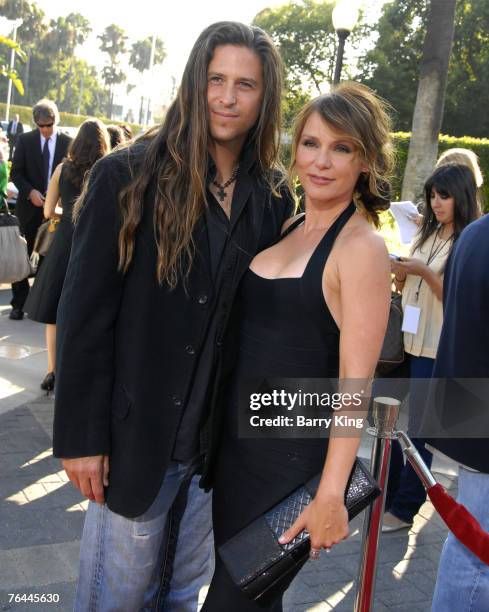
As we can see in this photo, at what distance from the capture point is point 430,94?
11.4m

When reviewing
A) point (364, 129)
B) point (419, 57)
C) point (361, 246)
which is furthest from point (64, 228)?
point (419, 57)

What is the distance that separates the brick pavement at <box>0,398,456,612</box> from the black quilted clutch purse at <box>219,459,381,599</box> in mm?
1302

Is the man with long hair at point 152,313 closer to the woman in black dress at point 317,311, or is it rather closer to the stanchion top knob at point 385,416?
the woman in black dress at point 317,311

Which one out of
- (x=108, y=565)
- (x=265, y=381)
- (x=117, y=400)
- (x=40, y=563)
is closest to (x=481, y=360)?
(x=265, y=381)

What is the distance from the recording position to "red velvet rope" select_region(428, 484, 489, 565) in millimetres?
→ 2227

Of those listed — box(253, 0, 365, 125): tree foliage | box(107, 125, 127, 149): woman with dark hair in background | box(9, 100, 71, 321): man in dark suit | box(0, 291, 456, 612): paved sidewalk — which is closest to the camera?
box(0, 291, 456, 612): paved sidewalk

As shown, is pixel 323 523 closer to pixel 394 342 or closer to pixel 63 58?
pixel 394 342

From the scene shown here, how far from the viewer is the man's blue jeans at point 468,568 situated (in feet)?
7.96

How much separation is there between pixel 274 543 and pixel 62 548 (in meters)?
1.82

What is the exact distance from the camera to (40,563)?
10.9 feet

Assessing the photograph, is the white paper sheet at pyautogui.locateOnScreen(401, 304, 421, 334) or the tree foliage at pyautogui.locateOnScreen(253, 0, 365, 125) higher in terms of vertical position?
the tree foliage at pyautogui.locateOnScreen(253, 0, 365, 125)

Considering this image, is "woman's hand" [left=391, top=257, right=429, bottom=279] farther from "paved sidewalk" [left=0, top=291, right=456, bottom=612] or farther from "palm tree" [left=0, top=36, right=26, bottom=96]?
"palm tree" [left=0, top=36, right=26, bottom=96]

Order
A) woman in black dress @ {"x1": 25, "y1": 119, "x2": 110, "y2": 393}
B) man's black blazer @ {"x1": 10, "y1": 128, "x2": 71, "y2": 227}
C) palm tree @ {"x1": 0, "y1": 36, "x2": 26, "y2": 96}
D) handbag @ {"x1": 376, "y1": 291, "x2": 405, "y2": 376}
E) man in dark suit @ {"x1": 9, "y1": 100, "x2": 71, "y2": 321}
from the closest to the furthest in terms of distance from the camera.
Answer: handbag @ {"x1": 376, "y1": 291, "x2": 405, "y2": 376}, palm tree @ {"x1": 0, "y1": 36, "x2": 26, "y2": 96}, woman in black dress @ {"x1": 25, "y1": 119, "x2": 110, "y2": 393}, man in dark suit @ {"x1": 9, "y1": 100, "x2": 71, "y2": 321}, man's black blazer @ {"x1": 10, "y1": 128, "x2": 71, "y2": 227}

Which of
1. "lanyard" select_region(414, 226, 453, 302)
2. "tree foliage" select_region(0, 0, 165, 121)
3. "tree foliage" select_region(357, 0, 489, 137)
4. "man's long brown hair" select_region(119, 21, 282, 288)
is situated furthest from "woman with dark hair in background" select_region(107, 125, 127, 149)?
"tree foliage" select_region(0, 0, 165, 121)
